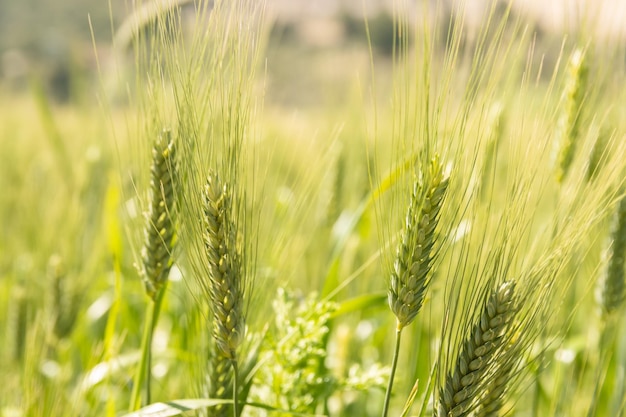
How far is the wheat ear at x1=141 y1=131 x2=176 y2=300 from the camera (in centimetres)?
105

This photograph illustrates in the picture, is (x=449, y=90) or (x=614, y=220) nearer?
(x=449, y=90)

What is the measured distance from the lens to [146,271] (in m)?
1.08

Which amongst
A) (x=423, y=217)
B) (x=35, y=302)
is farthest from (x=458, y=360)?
(x=35, y=302)

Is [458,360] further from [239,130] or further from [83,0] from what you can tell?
[83,0]

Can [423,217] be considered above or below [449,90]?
below

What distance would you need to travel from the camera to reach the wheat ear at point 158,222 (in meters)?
1.05

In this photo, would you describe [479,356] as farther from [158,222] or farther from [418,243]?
[158,222]

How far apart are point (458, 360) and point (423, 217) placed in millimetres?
194

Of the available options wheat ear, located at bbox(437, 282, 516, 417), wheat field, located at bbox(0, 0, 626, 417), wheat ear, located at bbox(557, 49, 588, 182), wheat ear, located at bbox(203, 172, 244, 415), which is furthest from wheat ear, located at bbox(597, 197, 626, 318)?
wheat ear, located at bbox(203, 172, 244, 415)

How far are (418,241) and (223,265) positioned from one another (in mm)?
262

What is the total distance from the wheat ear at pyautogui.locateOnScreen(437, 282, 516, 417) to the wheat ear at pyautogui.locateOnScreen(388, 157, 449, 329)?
3.4 inches

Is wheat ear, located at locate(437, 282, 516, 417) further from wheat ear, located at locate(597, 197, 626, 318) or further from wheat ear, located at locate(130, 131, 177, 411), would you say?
wheat ear, located at locate(597, 197, 626, 318)

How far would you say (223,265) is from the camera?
87 cm

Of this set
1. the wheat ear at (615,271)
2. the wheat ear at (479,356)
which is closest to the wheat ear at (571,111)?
the wheat ear at (615,271)
